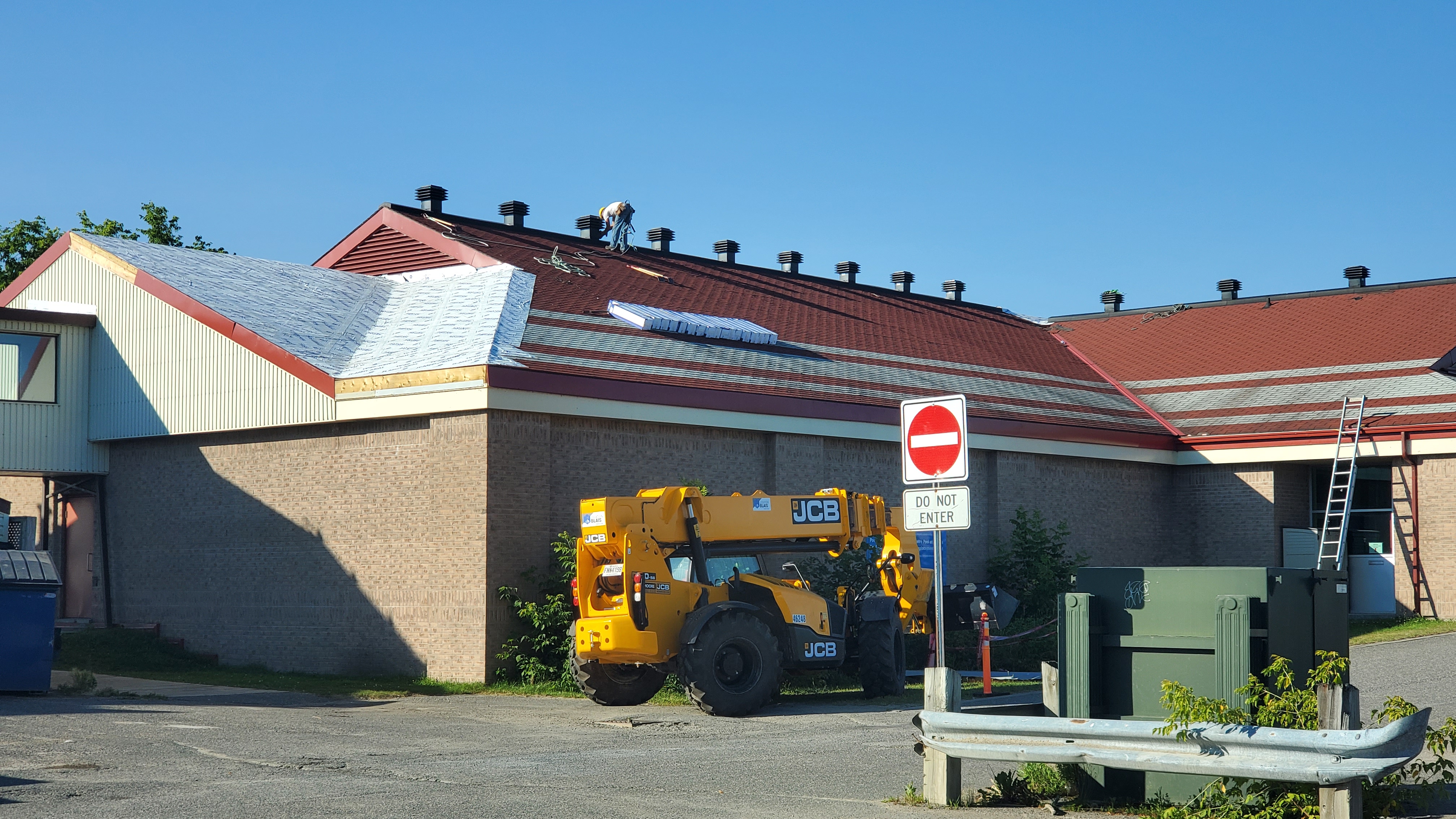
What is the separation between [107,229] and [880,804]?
38.9 m

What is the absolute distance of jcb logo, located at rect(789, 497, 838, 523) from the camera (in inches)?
710

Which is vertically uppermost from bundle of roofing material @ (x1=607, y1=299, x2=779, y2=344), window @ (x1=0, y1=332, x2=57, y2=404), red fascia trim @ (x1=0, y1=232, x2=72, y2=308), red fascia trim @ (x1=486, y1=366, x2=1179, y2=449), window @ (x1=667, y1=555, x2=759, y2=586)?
red fascia trim @ (x1=0, y1=232, x2=72, y2=308)

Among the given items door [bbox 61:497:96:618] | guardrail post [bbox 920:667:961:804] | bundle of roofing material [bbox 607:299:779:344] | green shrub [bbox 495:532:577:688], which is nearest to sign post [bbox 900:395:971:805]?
guardrail post [bbox 920:667:961:804]

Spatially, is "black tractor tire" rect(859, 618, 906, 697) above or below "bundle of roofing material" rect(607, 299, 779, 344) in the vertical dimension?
below

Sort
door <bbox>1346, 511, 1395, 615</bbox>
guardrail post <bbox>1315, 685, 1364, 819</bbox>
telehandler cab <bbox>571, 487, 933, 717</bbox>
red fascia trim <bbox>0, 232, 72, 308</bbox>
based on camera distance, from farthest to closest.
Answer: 1. door <bbox>1346, 511, 1395, 615</bbox>
2. red fascia trim <bbox>0, 232, 72, 308</bbox>
3. telehandler cab <bbox>571, 487, 933, 717</bbox>
4. guardrail post <bbox>1315, 685, 1364, 819</bbox>

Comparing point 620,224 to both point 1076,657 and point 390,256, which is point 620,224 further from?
point 1076,657

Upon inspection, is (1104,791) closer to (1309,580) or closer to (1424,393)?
(1309,580)

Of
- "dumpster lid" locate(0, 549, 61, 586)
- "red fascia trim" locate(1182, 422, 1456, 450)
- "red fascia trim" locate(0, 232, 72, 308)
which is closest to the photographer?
"dumpster lid" locate(0, 549, 61, 586)

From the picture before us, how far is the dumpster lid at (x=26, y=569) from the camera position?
18.5 m

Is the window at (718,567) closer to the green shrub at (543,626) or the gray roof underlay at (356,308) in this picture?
the green shrub at (543,626)

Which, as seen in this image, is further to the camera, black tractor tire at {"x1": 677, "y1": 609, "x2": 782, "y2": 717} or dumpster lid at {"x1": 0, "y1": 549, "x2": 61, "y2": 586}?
dumpster lid at {"x1": 0, "y1": 549, "x2": 61, "y2": 586}

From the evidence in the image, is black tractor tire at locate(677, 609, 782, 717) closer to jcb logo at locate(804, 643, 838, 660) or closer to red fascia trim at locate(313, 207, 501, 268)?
jcb logo at locate(804, 643, 838, 660)

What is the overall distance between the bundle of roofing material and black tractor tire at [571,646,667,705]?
8.78 meters

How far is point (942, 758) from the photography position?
985 cm
